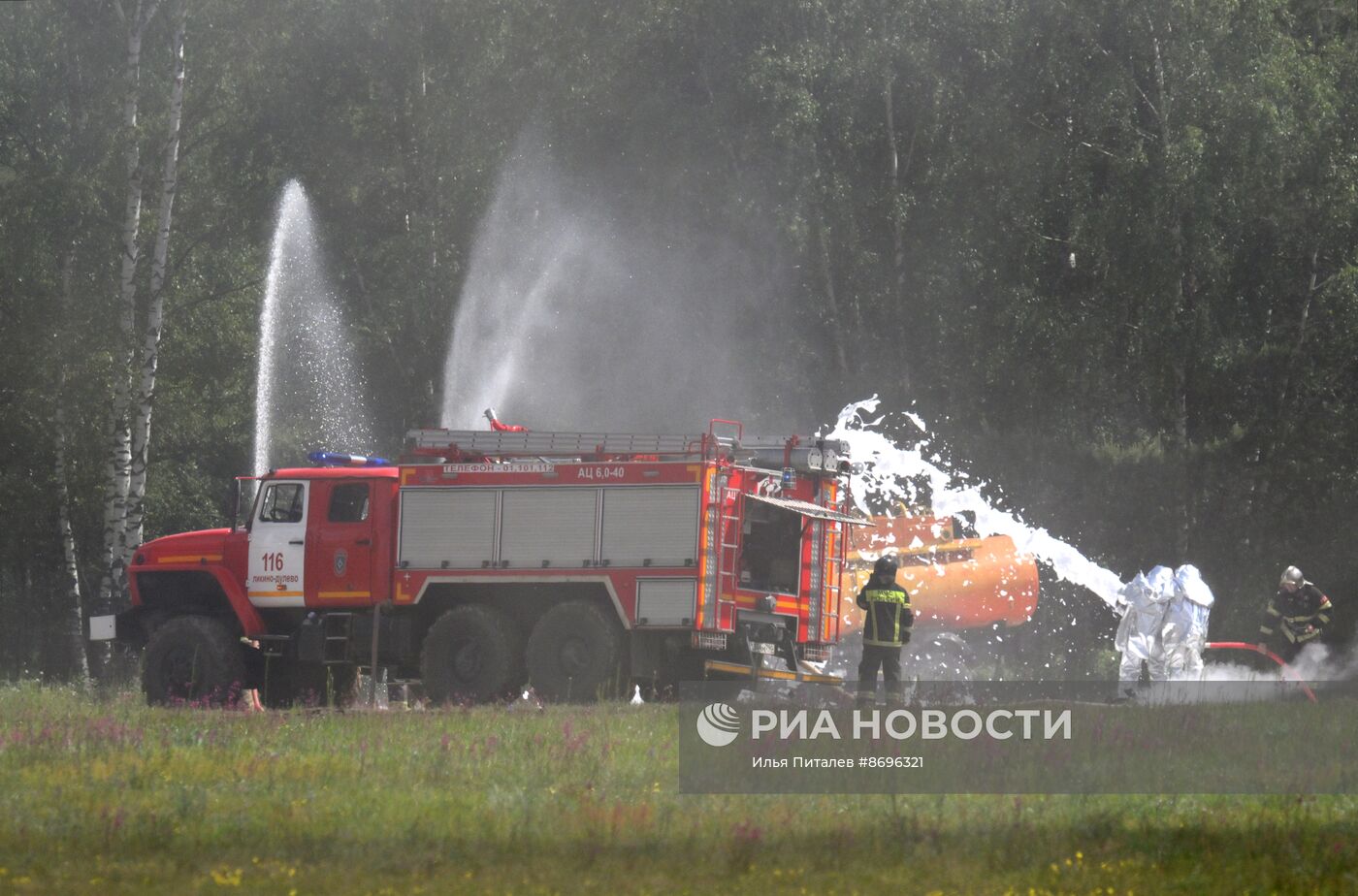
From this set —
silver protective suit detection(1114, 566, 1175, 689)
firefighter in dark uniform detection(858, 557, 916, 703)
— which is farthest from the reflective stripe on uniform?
silver protective suit detection(1114, 566, 1175, 689)

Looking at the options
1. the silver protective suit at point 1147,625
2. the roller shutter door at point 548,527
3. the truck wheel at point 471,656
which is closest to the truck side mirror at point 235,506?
the truck wheel at point 471,656

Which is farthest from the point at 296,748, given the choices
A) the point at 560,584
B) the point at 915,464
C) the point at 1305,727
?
the point at 915,464

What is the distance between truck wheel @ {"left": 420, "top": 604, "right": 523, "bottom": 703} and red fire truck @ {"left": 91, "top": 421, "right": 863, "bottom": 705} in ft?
0.07

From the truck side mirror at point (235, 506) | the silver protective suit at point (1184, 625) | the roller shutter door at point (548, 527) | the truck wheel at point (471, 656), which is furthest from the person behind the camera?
the silver protective suit at point (1184, 625)

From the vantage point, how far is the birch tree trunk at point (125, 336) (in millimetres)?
24906

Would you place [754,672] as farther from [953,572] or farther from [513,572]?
[953,572]

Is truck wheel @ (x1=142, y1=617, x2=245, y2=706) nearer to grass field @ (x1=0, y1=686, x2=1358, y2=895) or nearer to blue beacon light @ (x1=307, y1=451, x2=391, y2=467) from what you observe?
blue beacon light @ (x1=307, y1=451, x2=391, y2=467)

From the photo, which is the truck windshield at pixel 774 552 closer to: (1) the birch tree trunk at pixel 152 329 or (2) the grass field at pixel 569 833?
Result: (2) the grass field at pixel 569 833

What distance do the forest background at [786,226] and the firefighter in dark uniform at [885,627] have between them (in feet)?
34.3

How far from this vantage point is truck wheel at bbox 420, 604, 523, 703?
58.3 ft

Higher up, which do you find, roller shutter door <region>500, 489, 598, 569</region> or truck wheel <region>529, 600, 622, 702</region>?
roller shutter door <region>500, 489, 598, 569</region>

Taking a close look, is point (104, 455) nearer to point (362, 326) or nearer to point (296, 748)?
point (362, 326)

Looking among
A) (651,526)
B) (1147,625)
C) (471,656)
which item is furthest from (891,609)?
(471,656)

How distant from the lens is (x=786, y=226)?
32.5 m
